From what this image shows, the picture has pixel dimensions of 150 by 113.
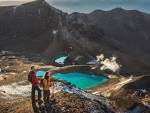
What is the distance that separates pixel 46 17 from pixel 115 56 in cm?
3458

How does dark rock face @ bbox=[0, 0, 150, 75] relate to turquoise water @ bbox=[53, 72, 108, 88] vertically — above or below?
above

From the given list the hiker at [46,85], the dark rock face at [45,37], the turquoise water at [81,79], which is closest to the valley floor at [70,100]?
the hiker at [46,85]

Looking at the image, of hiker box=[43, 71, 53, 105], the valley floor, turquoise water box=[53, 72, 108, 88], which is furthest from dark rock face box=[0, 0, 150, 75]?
hiker box=[43, 71, 53, 105]

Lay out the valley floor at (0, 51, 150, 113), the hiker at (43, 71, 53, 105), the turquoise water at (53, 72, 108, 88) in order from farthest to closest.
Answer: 1. the turquoise water at (53, 72, 108, 88)
2. the valley floor at (0, 51, 150, 113)
3. the hiker at (43, 71, 53, 105)

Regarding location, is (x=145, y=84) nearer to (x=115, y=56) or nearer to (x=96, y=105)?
(x=96, y=105)

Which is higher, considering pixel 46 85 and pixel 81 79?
pixel 46 85

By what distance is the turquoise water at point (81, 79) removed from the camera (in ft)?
186

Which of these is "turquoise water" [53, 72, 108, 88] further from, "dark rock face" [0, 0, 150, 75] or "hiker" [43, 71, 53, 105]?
"hiker" [43, 71, 53, 105]

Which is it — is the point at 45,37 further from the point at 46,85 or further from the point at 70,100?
the point at 46,85

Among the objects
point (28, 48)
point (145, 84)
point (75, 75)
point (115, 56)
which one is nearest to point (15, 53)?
point (28, 48)

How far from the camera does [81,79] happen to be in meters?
59.5

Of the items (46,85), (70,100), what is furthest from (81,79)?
(46,85)

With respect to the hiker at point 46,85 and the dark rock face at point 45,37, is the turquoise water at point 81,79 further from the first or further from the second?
the hiker at point 46,85

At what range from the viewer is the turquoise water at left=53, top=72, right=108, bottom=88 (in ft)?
186
